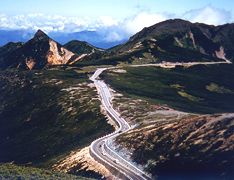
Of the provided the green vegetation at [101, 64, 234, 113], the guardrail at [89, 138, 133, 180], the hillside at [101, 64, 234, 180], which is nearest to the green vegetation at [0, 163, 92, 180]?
the guardrail at [89, 138, 133, 180]

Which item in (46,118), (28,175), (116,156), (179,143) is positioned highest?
(179,143)

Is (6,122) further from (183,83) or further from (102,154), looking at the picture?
(183,83)

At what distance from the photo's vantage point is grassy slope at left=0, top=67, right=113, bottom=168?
84188 millimetres

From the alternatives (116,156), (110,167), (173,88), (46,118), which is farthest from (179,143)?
(173,88)

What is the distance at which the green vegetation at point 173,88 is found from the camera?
13138 cm

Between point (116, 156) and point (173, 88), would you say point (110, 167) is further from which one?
point (173, 88)

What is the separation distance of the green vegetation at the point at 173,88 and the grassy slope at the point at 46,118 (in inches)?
1014

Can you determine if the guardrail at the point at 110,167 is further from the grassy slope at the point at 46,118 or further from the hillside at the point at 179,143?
the grassy slope at the point at 46,118

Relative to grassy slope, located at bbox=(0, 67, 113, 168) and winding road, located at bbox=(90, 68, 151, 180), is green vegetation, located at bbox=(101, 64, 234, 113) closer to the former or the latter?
grassy slope, located at bbox=(0, 67, 113, 168)

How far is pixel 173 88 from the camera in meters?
162

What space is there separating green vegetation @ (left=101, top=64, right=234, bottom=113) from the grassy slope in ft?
84.5

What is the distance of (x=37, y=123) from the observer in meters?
110

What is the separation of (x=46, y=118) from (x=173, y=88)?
90997 mm

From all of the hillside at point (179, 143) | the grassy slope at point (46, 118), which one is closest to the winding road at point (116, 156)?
the hillside at point (179, 143)
